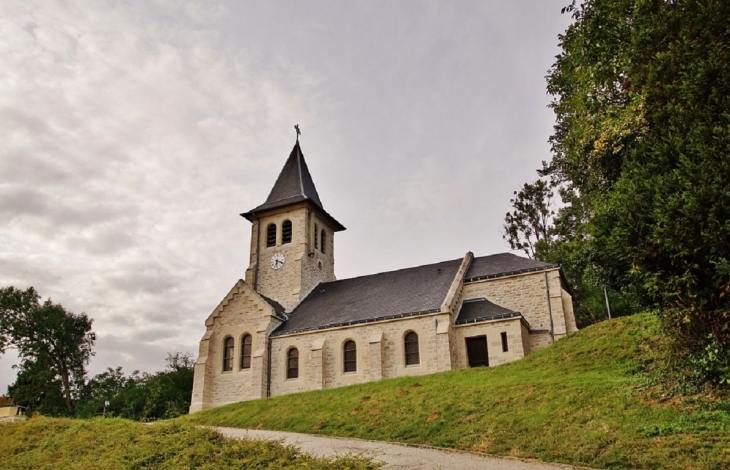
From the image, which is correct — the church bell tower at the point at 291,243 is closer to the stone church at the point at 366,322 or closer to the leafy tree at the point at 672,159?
the stone church at the point at 366,322

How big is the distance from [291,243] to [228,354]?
9272 millimetres

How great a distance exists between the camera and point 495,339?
26797 millimetres

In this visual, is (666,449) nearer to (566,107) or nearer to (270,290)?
(566,107)

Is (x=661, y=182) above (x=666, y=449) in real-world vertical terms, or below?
above

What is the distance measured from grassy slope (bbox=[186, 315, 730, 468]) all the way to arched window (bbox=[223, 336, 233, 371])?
7.68m

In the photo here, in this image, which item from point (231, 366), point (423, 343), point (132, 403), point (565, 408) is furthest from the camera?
point (132, 403)

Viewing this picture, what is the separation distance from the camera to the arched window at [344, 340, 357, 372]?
97.0 ft

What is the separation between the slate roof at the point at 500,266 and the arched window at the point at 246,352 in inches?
548

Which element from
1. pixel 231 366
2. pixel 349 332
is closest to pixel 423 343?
pixel 349 332

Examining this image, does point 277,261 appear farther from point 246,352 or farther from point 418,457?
point 418,457

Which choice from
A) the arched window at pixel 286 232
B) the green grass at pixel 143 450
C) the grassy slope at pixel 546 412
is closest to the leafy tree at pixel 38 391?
the arched window at pixel 286 232

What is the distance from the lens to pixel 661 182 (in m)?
11.3

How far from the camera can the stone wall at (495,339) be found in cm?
2605

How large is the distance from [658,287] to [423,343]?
16981mm
